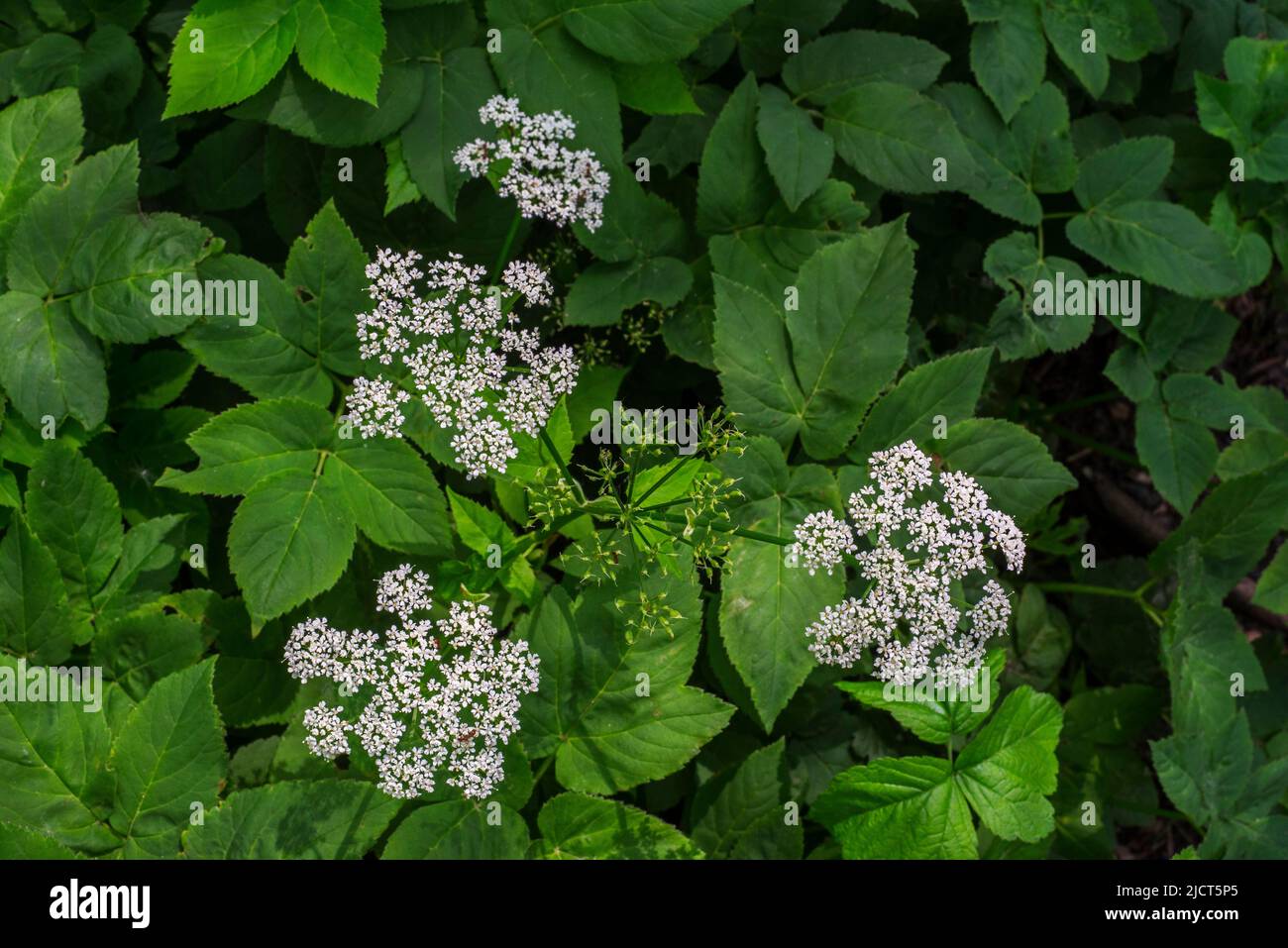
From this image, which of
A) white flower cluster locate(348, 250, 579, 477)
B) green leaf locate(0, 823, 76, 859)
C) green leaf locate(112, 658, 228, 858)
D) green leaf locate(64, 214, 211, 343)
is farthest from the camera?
green leaf locate(64, 214, 211, 343)

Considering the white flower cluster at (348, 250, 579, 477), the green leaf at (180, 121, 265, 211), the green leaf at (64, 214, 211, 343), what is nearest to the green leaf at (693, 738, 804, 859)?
the white flower cluster at (348, 250, 579, 477)

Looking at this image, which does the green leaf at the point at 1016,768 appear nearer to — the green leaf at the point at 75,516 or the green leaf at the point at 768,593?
the green leaf at the point at 768,593

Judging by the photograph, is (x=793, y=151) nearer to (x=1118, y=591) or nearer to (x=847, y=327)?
(x=847, y=327)

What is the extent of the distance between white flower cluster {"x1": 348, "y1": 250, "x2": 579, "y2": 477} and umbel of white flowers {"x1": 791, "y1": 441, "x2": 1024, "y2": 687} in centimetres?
105

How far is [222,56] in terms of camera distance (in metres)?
3.97

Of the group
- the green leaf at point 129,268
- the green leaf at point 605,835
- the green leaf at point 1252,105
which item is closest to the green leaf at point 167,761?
the green leaf at point 605,835

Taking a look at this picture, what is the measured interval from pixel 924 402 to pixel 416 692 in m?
2.17

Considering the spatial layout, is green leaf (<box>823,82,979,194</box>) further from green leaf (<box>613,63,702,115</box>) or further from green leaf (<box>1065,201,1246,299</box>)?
green leaf (<box>1065,201,1246,299</box>)

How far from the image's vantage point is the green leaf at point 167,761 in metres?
3.73

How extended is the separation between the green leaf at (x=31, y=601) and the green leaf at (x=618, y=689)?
1729mm

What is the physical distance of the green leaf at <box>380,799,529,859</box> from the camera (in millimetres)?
3797
